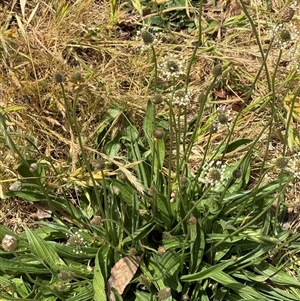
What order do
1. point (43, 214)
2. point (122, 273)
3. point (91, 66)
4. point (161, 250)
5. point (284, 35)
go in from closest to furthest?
point (284, 35) → point (161, 250) → point (122, 273) → point (43, 214) → point (91, 66)

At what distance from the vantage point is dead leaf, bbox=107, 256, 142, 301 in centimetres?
213

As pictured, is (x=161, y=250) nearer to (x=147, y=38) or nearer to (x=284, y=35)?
(x=147, y=38)

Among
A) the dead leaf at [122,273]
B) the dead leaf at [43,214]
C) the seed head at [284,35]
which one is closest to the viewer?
the seed head at [284,35]

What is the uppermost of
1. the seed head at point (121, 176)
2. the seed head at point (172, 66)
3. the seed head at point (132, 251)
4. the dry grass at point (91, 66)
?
the seed head at point (172, 66)

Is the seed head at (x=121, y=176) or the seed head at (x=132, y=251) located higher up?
the seed head at (x=121, y=176)

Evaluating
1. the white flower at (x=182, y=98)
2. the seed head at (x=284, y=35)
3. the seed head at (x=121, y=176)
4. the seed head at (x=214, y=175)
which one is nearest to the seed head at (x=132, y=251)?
the seed head at (x=121, y=176)

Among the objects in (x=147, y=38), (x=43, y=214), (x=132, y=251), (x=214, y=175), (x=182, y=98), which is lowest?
(x=43, y=214)

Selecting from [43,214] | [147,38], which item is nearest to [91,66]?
[43,214]

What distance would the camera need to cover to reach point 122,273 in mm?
2137

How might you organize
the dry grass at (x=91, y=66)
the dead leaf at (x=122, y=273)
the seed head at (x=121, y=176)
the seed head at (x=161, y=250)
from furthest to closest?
the dry grass at (x=91, y=66)
the seed head at (x=121, y=176)
the dead leaf at (x=122, y=273)
the seed head at (x=161, y=250)

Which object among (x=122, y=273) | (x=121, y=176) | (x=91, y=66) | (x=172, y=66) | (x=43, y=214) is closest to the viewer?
(x=172, y=66)

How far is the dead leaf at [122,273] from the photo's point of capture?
213 centimetres

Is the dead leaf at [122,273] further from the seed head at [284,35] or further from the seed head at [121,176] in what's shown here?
the seed head at [284,35]

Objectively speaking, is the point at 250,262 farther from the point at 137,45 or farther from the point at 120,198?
the point at 137,45
